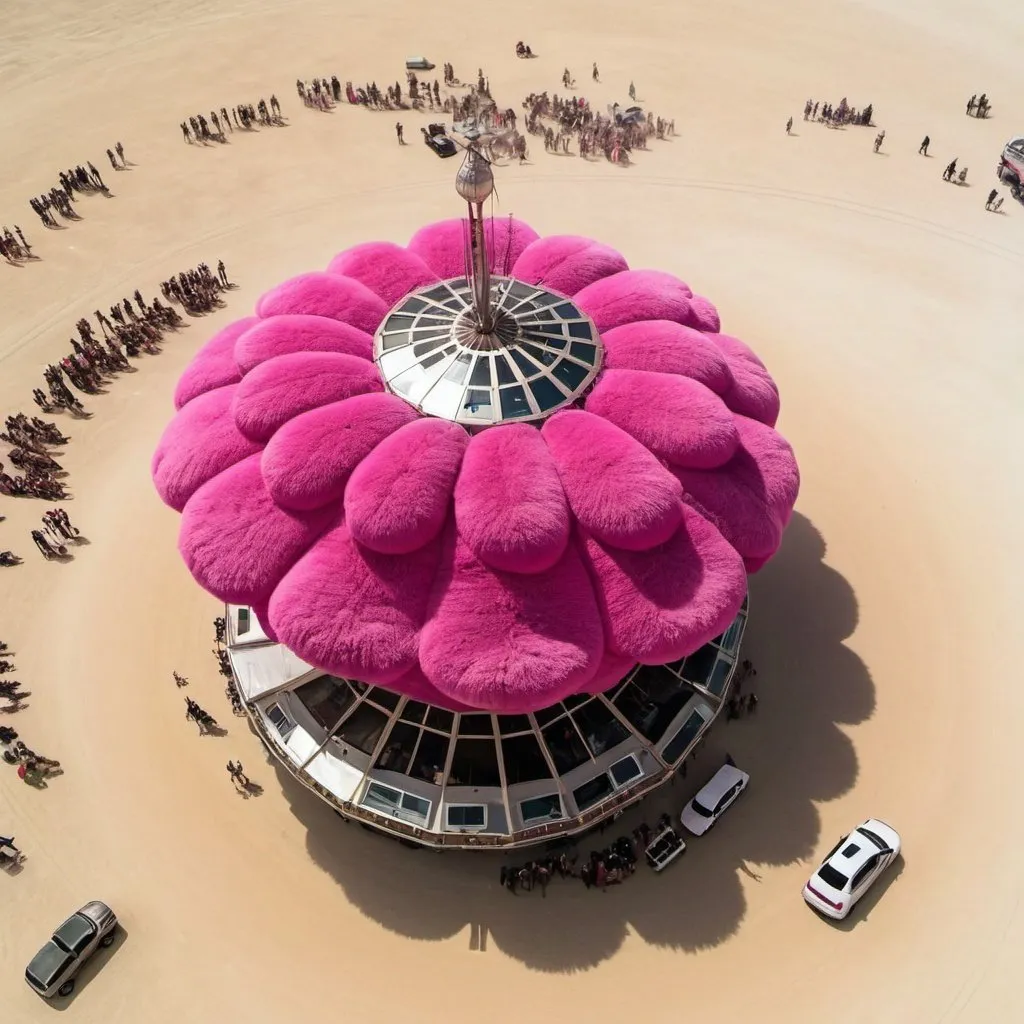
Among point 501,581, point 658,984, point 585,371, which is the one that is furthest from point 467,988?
point 585,371

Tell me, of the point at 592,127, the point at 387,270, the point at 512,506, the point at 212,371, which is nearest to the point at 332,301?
the point at 387,270

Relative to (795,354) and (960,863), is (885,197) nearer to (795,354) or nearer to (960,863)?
(795,354)

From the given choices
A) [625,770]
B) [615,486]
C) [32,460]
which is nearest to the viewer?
[615,486]

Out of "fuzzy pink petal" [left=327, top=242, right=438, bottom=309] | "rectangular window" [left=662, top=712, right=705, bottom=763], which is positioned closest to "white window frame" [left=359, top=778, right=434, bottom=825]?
"rectangular window" [left=662, top=712, right=705, bottom=763]

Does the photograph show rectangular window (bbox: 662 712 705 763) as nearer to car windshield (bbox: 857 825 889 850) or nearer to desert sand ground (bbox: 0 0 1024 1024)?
desert sand ground (bbox: 0 0 1024 1024)

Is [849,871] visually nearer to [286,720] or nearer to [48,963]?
[286,720]

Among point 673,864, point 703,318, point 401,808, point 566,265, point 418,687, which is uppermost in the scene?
point 566,265
